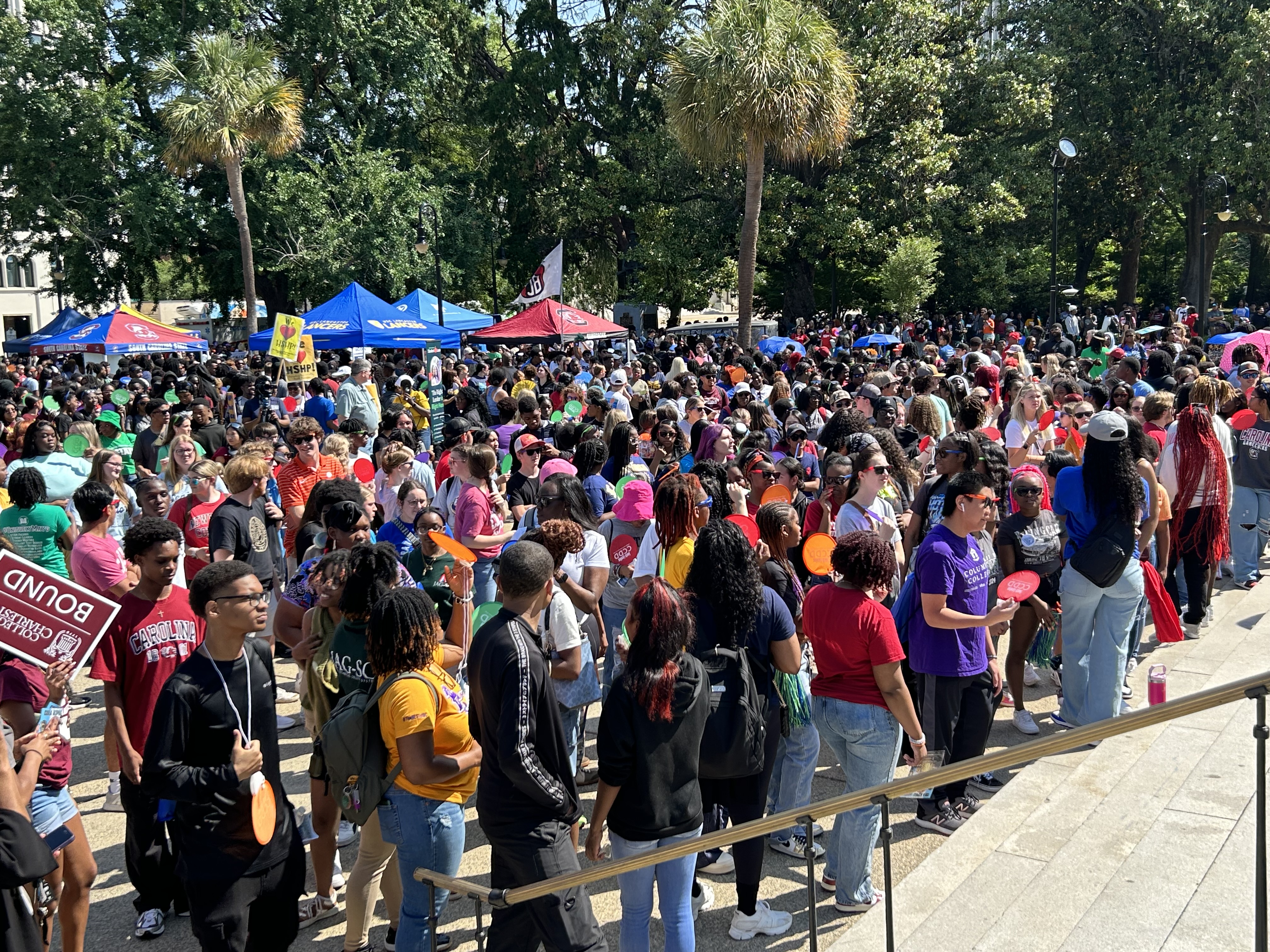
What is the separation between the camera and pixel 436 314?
22938 mm

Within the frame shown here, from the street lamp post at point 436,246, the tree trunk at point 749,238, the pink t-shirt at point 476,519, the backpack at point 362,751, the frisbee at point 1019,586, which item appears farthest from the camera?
the tree trunk at point 749,238

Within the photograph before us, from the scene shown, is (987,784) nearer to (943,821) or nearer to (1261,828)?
(943,821)

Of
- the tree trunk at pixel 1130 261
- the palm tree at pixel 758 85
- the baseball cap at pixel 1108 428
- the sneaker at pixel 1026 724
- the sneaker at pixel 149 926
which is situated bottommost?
the sneaker at pixel 149 926

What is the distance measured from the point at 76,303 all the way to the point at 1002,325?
30.0 meters

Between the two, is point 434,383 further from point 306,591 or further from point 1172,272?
point 1172,272

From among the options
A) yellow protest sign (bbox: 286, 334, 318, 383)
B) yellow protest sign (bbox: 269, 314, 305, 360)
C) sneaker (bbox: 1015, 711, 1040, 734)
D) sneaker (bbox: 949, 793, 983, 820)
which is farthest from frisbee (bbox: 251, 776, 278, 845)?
yellow protest sign (bbox: 286, 334, 318, 383)

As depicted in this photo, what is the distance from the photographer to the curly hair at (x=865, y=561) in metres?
4.40

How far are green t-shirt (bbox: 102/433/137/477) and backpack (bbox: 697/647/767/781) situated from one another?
8.90 metres

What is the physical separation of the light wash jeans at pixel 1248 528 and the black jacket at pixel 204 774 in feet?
27.5

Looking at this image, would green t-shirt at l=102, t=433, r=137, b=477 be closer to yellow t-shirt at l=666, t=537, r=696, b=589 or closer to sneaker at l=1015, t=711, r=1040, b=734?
yellow t-shirt at l=666, t=537, r=696, b=589

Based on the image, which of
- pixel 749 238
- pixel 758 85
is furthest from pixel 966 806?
pixel 749 238

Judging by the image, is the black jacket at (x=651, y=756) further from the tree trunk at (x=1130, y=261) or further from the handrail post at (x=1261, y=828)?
the tree trunk at (x=1130, y=261)

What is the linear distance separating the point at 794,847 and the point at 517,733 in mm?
2332

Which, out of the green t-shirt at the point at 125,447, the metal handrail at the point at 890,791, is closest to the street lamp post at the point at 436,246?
the green t-shirt at the point at 125,447
